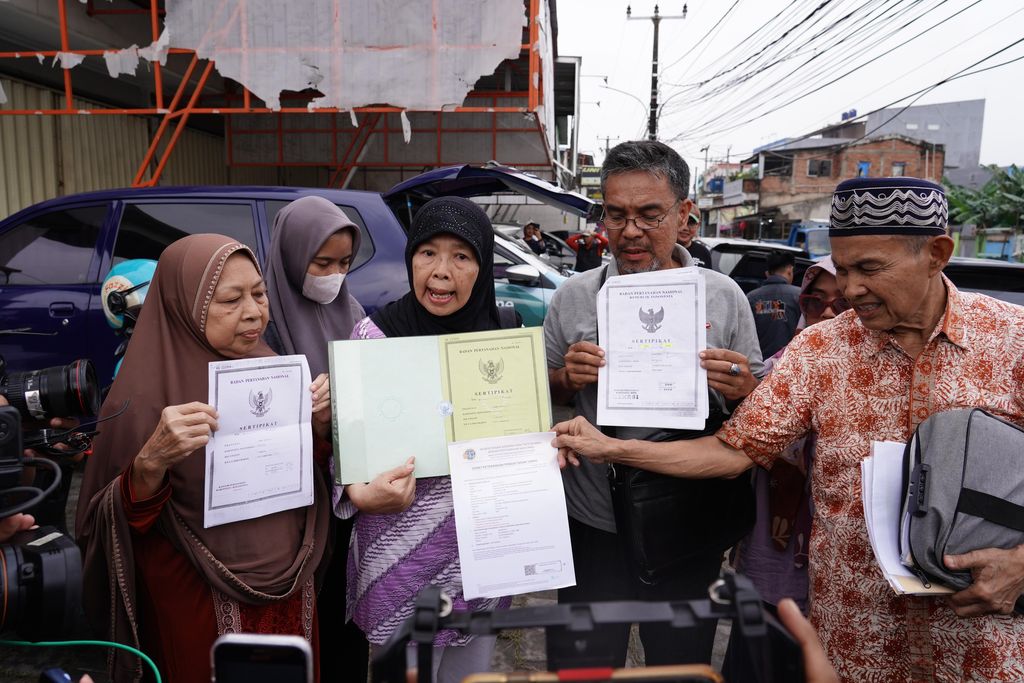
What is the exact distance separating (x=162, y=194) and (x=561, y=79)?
15.8 meters

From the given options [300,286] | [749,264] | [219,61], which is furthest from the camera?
[749,264]

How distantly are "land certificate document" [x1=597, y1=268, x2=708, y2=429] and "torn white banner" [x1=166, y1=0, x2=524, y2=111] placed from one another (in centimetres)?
586

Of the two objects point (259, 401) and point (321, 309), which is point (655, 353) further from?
point (321, 309)

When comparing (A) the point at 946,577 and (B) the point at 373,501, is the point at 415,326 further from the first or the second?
(A) the point at 946,577

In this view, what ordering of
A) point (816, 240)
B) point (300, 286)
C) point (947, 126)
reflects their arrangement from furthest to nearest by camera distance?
point (947, 126) < point (816, 240) < point (300, 286)

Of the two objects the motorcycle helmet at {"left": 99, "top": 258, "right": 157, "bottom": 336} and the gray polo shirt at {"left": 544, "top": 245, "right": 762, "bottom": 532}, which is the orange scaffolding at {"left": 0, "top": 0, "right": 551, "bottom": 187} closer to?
the motorcycle helmet at {"left": 99, "top": 258, "right": 157, "bottom": 336}

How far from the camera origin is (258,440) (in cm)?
154

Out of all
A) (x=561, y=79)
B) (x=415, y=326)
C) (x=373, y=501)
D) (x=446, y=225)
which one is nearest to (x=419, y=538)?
(x=373, y=501)

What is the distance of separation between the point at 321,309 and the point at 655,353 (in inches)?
48.4

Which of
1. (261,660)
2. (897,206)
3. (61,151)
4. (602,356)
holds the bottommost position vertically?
(261,660)

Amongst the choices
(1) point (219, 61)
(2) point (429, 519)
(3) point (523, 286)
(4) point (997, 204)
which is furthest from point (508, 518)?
(4) point (997, 204)

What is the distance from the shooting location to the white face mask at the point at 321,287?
7.08 ft

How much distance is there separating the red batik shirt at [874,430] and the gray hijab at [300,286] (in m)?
1.35

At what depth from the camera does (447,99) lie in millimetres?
6891
